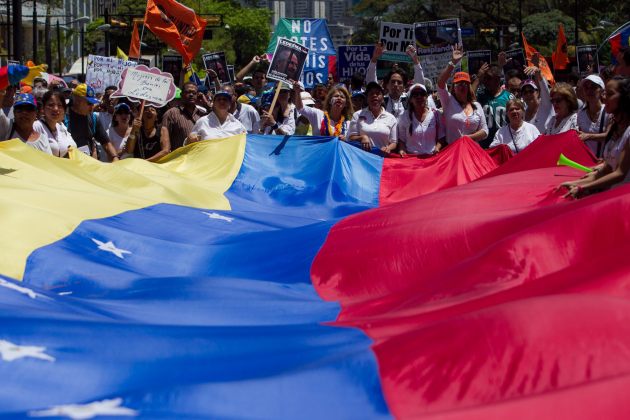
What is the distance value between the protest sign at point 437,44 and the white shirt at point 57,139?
6.79 meters

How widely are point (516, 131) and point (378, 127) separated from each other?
1561 mm

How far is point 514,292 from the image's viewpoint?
4555 mm

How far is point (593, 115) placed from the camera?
9828 mm

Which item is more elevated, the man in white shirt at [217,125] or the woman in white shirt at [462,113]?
the woman in white shirt at [462,113]

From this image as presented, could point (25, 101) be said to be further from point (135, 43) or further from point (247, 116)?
point (135, 43)

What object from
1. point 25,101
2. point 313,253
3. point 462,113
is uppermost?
point 25,101

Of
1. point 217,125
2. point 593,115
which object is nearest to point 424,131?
point 593,115

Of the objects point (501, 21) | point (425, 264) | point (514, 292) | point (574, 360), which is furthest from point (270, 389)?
point (501, 21)

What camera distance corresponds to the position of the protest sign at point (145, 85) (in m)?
11.6

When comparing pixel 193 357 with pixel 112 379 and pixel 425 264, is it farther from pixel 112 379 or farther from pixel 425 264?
pixel 425 264

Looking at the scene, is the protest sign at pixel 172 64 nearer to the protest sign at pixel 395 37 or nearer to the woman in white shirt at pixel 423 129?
the protest sign at pixel 395 37

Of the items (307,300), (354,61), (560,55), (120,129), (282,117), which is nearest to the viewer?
(307,300)

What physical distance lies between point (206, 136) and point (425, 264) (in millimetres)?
5599

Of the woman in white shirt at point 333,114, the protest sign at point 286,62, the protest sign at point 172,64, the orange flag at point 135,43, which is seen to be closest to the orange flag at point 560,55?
the protest sign at point 172,64
